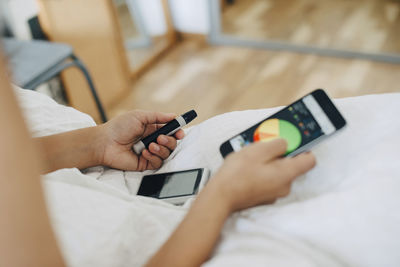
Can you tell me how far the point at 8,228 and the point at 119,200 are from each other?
0.21 m

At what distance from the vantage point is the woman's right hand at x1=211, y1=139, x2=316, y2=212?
0.40 m

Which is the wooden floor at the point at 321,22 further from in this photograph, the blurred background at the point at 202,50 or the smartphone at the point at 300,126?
the smartphone at the point at 300,126

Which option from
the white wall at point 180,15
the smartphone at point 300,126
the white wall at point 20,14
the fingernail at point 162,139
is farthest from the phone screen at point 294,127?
the white wall at point 180,15

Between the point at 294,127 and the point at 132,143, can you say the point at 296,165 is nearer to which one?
the point at 294,127

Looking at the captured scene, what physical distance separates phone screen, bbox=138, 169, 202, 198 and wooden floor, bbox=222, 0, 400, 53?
5.39 ft

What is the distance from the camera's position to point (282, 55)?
1926mm

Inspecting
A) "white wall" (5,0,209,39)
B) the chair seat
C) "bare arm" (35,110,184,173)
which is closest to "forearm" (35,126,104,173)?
"bare arm" (35,110,184,173)

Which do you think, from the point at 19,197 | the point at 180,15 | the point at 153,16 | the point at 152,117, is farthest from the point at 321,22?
the point at 19,197

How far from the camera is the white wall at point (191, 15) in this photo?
6.84 feet

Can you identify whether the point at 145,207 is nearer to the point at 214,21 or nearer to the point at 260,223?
the point at 260,223

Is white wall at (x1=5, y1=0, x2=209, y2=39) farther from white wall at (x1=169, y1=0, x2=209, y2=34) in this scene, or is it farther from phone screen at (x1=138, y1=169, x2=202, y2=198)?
phone screen at (x1=138, y1=169, x2=202, y2=198)

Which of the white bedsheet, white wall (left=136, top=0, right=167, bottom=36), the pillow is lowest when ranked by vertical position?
the white bedsheet

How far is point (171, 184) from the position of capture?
21.1 inches

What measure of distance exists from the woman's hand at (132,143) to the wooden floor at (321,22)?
158cm
